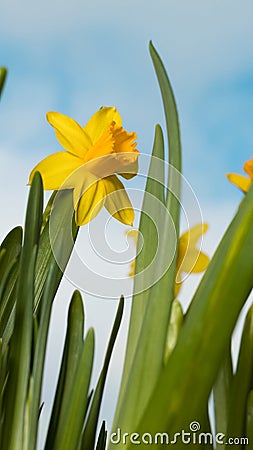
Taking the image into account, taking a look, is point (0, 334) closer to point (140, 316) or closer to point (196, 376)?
point (140, 316)

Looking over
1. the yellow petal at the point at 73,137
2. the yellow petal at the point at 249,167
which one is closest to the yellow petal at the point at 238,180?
the yellow petal at the point at 249,167

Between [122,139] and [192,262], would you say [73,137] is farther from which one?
[192,262]

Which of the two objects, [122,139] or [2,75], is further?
[122,139]

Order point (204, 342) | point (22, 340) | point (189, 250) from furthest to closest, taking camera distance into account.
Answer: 1. point (189, 250)
2. point (22, 340)
3. point (204, 342)

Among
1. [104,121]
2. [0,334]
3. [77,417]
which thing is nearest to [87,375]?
[77,417]

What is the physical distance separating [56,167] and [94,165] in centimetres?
4

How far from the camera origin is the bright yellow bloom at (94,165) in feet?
1.94

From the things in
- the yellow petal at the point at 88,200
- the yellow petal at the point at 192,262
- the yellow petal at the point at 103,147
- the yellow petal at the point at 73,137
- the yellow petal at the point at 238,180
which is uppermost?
the yellow petal at the point at 73,137

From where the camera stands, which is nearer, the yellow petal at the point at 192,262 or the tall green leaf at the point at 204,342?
the tall green leaf at the point at 204,342

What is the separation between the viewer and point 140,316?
0.47 m

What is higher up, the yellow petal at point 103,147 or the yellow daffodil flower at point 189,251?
the yellow petal at point 103,147

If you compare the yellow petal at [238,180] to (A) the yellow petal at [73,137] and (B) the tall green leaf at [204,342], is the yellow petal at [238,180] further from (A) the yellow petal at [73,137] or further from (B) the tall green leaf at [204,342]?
(B) the tall green leaf at [204,342]

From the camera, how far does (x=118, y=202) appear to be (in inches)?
24.1

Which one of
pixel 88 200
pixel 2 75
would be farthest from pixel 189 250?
pixel 2 75
